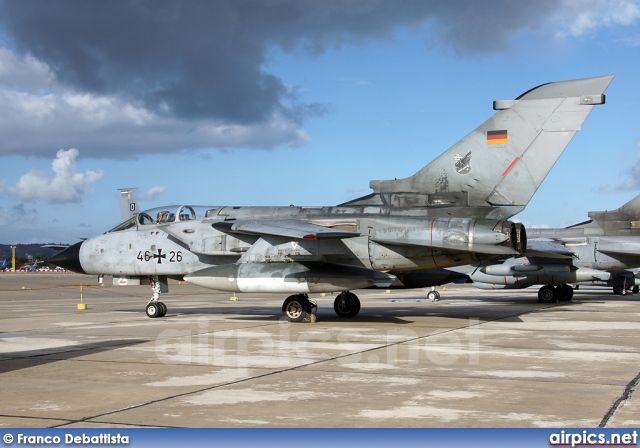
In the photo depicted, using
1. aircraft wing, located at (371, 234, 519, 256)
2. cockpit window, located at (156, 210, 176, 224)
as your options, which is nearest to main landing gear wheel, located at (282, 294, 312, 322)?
aircraft wing, located at (371, 234, 519, 256)

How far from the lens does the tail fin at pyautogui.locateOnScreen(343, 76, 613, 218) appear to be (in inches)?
587

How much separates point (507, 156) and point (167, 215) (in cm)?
819

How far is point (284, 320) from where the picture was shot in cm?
1656

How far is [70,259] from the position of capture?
1789 cm

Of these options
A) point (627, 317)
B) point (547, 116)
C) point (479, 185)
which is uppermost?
point (547, 116)

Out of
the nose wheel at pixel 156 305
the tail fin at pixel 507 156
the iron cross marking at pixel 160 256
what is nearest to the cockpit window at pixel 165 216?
the iron cross marking at pixel 160 256

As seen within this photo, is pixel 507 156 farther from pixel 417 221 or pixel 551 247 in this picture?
pixel 551 247

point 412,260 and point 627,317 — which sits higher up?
point 412,260

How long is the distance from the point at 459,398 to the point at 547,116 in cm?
977

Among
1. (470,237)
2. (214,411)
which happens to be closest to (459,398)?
(214,411)

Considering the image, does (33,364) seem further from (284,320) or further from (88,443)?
(284,320)

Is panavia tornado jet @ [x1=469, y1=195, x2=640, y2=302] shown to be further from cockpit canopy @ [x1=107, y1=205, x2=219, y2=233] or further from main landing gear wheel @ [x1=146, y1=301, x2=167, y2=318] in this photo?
main landing gear wheel @ [x1=146, y1=301, x2=167, y2=318]

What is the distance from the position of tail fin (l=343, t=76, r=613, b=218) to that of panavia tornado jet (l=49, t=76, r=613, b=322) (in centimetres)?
2

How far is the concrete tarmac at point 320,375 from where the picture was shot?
6.12 m
